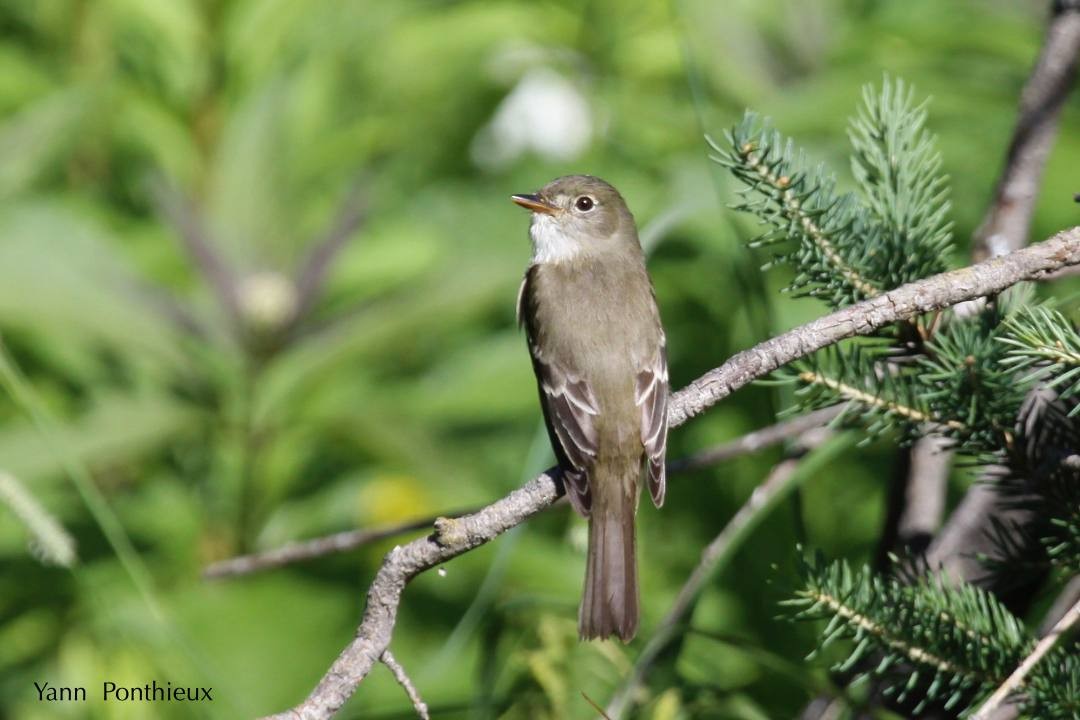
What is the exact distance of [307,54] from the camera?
3.97m

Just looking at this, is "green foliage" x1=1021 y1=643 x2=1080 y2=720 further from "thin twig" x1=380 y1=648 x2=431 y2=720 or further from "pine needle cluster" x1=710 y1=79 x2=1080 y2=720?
"thin twig" x1=380 y1=648 x2=431 y2=720

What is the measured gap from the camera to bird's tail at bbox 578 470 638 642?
2287 millimetres

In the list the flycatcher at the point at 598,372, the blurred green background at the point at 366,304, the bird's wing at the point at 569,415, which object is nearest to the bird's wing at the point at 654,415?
the flycatcher at the point at 598,372

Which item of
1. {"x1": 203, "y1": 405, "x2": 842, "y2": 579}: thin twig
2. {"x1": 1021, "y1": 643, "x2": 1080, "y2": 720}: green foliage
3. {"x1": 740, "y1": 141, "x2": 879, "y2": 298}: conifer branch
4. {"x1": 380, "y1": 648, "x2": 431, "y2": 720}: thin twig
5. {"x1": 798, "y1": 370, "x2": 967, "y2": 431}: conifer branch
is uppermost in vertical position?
{"x1": 740, "y1": 141, "x2": 879, "y2": 298}: conifer branch

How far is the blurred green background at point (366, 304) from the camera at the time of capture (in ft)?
9.86

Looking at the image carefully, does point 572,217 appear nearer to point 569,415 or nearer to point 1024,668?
point 569,415

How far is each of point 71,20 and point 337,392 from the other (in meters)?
1.78

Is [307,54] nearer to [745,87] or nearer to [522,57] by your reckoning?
[522,57]

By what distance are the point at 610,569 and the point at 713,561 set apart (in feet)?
1.80

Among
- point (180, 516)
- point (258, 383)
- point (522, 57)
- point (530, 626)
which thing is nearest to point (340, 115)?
point (522, 57)

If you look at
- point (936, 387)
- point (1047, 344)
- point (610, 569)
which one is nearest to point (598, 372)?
point (610, 569)

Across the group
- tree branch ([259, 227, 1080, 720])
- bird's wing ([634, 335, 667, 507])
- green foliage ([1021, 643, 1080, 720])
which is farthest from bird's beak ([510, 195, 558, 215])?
green foliage ([1021, 643, 1080, 720])

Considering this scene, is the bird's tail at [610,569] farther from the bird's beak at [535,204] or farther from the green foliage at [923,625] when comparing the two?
the bird's beak at [535,204]

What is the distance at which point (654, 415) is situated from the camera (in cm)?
286
